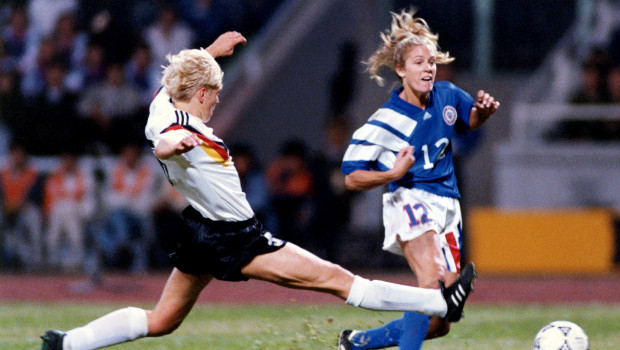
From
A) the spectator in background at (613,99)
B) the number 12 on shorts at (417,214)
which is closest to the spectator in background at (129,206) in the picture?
the spectator in background at (613,99)

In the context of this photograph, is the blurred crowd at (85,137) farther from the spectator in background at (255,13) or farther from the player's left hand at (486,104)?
the player's left hand at (486,104)

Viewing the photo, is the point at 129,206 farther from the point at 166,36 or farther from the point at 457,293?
the point at 457,293

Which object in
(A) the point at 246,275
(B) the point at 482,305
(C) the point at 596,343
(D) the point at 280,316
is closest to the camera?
(A) the point at 246,275

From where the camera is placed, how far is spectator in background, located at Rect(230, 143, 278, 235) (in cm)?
1336

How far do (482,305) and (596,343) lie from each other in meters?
3.46

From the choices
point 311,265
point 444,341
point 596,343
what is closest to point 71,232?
point 444,341

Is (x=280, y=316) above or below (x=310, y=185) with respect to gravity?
below

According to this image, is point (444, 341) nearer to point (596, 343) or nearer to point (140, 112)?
point (596, 343)

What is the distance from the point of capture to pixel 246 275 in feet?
16.5

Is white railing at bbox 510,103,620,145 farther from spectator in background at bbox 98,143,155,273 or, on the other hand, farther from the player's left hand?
the player's left hand

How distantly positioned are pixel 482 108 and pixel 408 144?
516 mm

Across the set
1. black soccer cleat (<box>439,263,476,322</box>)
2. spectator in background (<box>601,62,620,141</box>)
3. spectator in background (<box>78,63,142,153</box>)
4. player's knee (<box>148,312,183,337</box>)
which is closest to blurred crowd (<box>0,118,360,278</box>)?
spectator in background (<box>78,63,142,153</box>)

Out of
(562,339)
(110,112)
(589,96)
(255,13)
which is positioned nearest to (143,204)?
(110,112)

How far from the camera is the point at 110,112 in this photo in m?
13.9
